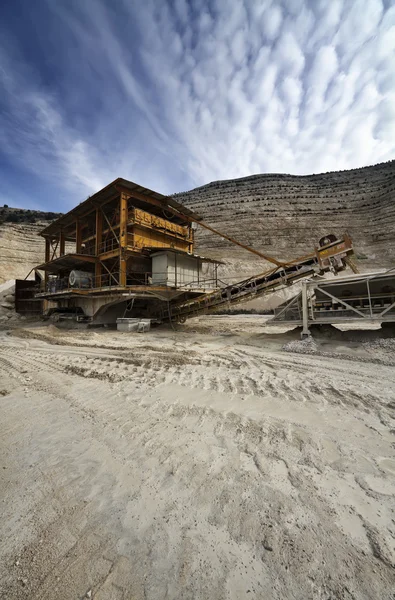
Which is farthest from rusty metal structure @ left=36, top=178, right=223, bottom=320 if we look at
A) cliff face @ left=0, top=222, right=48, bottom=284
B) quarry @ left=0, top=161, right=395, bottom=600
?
cliff face @ left=0, top=222, right=48, bottom=284

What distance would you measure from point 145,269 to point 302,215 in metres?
42.7

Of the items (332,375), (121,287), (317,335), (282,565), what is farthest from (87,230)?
(282,565)

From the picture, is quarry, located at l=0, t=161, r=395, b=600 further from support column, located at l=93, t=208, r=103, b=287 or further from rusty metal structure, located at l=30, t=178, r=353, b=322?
support column, located at l=93, t=208, r=103, b=287

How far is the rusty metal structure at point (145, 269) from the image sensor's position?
13.8m

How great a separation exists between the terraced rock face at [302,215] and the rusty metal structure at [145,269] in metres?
15.8

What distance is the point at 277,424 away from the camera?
334 cm

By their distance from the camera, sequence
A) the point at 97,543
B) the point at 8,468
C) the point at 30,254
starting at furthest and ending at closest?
the point at 30,254
the point at 8,468
the point at 97,543

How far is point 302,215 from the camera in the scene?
4956cm

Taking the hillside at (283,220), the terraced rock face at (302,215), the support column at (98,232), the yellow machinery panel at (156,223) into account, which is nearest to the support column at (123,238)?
the yellow machinery panel at (156,223)

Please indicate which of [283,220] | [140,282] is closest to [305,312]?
[140,282]

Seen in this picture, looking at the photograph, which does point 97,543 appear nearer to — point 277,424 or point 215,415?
point 215,415

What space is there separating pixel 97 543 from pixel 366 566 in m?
1.78

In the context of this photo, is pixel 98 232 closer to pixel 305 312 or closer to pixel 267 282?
pixel 267 282

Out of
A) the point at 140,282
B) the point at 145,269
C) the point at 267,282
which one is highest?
the point at 145,269
